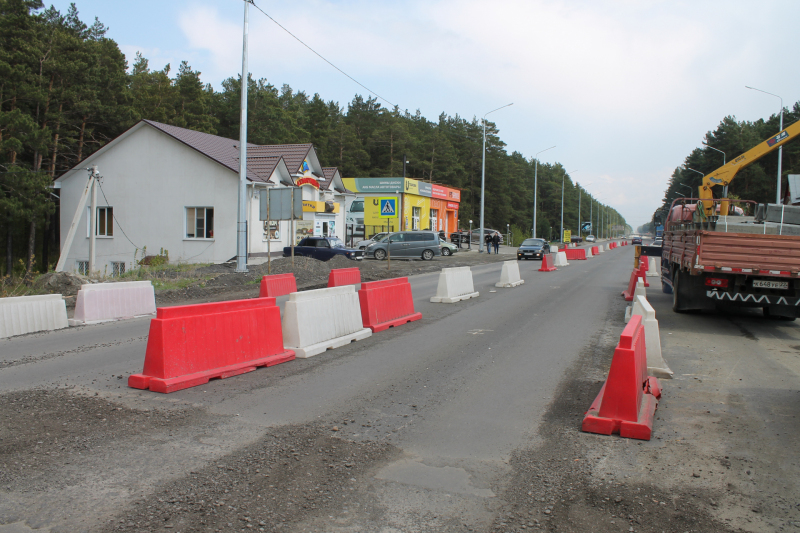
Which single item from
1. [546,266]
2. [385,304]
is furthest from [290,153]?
[385,304]

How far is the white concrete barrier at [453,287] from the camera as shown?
49.3 feet

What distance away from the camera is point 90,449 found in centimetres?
456

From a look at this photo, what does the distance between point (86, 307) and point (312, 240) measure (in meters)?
19.4

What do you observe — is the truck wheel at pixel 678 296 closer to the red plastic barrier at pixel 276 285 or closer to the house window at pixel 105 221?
the red plastic barrier at pixel 276 285

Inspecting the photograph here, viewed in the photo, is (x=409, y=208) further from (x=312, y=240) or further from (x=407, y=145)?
(x=407, y=145)

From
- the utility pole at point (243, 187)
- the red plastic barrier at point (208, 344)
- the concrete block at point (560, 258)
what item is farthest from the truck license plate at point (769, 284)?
the concrete block at point (560, 258)

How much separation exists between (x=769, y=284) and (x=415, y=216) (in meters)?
46.7

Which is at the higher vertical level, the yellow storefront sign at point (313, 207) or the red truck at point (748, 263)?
the yellow storefront sign at point (313, 207)

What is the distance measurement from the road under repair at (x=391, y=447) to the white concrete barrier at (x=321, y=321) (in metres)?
0.33

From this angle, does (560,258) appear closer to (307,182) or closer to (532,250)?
(532,250)

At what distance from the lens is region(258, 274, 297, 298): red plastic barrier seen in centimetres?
1510

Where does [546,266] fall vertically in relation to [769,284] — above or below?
below

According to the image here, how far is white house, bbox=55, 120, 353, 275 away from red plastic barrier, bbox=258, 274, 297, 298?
559 inches

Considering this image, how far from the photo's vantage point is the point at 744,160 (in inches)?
712
